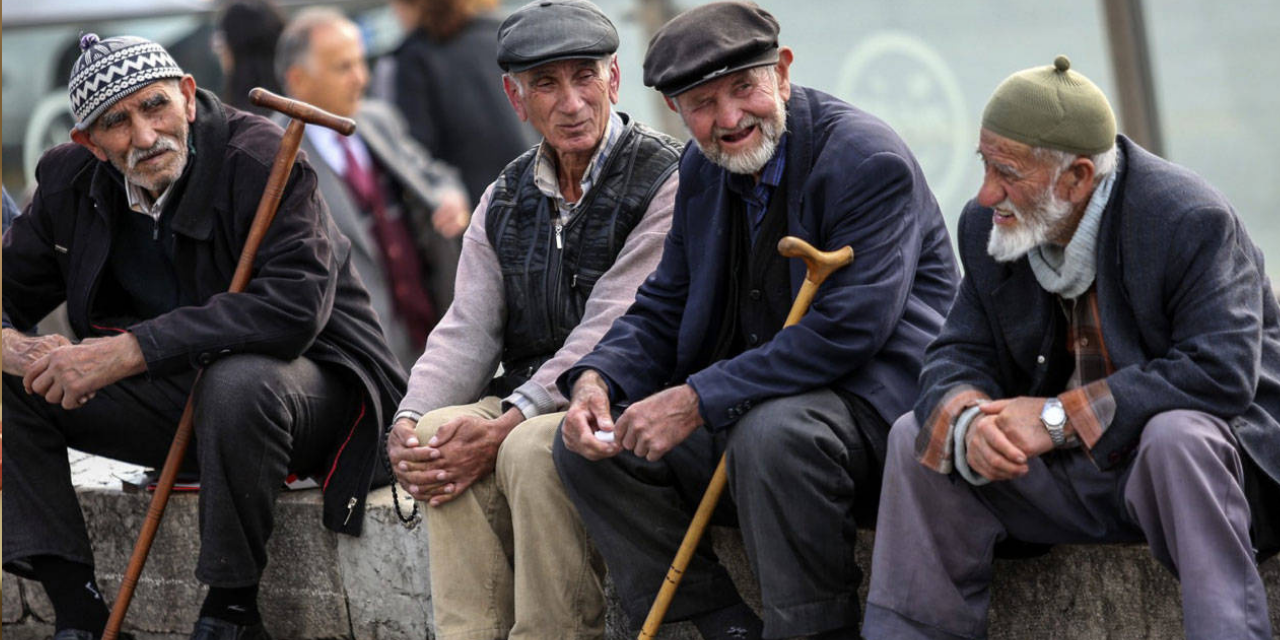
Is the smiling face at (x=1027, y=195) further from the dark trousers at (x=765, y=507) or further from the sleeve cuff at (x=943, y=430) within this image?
the dark trousers at (x=765, y=507)

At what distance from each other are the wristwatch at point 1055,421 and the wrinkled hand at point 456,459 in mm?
1405

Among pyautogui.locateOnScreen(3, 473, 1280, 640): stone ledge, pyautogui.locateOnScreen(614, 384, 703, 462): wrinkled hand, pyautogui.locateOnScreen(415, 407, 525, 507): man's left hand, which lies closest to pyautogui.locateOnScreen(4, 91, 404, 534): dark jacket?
pyautogui.locateOnScreen(3, 473, 1280, 640): stone ledge

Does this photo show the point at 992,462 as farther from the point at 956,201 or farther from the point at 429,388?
the point at 956,201

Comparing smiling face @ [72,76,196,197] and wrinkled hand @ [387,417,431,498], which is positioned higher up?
smiling face @ [72,76,196,197]

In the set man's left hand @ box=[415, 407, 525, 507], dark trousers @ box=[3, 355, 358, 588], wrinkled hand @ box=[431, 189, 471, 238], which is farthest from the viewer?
wrinkled hand @ box=[431, 189, 471, 238]

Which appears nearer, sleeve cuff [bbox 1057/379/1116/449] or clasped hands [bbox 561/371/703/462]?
sleeve cuff [bbox 1057/379/1116/449]

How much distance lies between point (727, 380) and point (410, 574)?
1.38m

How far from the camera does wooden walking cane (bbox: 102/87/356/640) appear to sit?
462cm

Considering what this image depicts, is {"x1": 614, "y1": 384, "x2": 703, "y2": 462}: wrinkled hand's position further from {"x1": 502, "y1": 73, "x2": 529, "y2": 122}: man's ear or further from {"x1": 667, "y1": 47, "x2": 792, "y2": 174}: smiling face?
{"x1": 502, "y1": 73, "x2": 529, "y2": 122}: man's ear

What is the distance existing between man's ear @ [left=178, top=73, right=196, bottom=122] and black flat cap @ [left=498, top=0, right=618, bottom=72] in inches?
37.1

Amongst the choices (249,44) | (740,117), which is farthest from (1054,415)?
(249,44)

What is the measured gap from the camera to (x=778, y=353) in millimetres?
3822

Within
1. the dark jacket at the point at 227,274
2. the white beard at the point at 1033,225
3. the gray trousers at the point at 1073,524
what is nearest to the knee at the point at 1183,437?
the gray trousers at the point at 1073,524

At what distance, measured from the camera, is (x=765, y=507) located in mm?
3711
